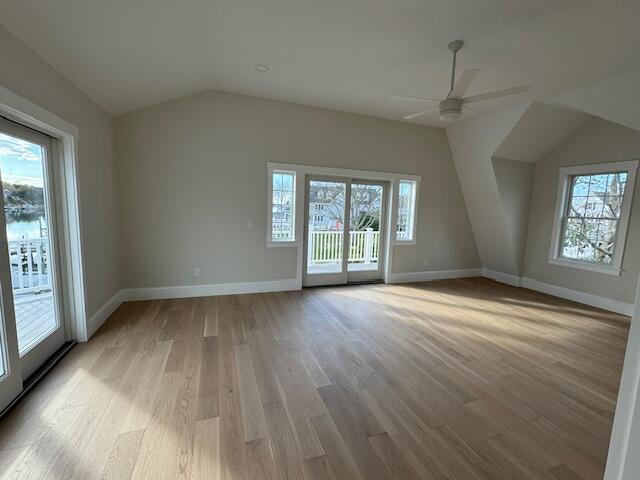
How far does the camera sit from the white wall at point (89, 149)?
2010mm

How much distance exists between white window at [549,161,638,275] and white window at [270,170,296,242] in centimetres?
462

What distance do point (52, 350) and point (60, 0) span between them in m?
2.77

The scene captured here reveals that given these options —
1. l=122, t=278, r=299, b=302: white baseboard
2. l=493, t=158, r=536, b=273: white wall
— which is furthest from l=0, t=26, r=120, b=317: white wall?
l=493, t=158, r=536, b=273: white wall

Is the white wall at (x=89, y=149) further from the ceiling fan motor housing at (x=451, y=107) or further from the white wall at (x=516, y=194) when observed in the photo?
the white wall at (x=516, y=194)

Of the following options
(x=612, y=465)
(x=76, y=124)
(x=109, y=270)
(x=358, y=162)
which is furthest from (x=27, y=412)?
(x=358, y=162)

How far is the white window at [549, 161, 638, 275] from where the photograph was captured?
14.1 ft

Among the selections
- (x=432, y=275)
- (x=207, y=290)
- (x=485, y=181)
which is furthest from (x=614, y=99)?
(x=207, y=290)

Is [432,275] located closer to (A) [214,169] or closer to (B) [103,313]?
(A) [214,169]

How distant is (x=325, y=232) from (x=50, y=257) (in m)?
3.57

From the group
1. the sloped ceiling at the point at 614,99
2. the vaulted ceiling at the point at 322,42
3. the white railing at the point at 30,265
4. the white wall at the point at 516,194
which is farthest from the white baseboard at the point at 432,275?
the white railing at the point at 30,265

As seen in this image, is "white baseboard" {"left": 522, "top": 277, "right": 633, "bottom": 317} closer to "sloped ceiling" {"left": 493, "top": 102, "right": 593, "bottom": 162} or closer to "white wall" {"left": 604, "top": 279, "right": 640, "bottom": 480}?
"sloped ceiling" {"left": 493, "top": 102, "right": 593, "bottom": 162}

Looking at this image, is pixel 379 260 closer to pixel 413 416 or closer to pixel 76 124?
pixel 413 416

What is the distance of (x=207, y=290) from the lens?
14.5 ft

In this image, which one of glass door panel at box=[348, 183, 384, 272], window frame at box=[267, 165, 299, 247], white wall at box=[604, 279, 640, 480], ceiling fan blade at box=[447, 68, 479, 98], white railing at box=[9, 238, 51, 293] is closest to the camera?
white wall at box=[604, 279, 640, 480]
